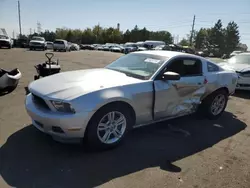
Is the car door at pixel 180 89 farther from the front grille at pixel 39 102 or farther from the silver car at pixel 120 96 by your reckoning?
the front grille at pixel 39 102

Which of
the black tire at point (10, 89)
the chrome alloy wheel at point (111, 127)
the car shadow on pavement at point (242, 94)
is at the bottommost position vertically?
the car shadow on pavement at point (242, 94)

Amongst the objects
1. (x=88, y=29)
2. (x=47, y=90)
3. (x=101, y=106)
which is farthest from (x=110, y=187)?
(x=88, y=29)

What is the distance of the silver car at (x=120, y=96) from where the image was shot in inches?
130

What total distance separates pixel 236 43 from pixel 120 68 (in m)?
82.7

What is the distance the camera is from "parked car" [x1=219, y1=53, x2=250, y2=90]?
8.37 meters

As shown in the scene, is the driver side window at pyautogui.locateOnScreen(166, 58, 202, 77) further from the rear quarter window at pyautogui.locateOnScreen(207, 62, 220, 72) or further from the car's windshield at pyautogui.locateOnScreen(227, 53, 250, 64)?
the car's windshield at pyautogui.locateOnScreen(227, 53, 250, 64)

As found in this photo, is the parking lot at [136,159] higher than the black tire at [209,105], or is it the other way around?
the black tire at [209,105]

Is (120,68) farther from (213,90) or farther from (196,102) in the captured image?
(213,90)

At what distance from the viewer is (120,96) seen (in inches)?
140

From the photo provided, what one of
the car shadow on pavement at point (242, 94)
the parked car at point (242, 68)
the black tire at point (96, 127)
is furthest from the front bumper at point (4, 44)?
the black tire at point (96, 127)

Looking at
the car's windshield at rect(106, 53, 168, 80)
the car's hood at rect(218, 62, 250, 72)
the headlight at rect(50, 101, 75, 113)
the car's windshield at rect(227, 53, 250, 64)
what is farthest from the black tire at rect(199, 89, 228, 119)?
the car's windshield at rect(227, 53, 250, 64)

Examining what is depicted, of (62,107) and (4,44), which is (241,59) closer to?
(62,107)

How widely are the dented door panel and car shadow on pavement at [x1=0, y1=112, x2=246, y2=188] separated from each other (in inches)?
17.3

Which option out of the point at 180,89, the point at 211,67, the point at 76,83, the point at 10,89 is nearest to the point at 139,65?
the point at 180,89
